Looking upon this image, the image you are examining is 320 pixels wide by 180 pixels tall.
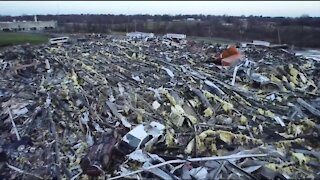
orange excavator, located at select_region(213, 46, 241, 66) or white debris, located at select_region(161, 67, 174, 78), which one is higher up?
orange excavator, located at select_region(213, 46, 241, 66)

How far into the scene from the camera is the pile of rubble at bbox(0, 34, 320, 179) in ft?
20.3

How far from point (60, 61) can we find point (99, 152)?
8.78 m

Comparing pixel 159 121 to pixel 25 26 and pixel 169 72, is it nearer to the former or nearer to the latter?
pixel 169 72

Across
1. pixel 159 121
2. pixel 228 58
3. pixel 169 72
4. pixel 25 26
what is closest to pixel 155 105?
pixel 159 121

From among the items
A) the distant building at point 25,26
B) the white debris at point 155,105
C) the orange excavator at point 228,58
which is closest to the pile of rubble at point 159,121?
the white debris at point 155,105

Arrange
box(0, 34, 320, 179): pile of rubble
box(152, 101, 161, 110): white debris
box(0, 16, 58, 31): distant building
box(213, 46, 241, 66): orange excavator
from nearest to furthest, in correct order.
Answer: box(0, 34, 320, 179): pile of rubble, box(152, 101, 161, 110): white debris, box(213, 46, 241, 66): orange excavator, box(0, 16, 58, 31): distant building

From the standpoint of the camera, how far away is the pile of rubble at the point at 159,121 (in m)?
6.18

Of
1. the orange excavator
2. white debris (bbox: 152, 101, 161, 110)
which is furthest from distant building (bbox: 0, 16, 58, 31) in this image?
white debris (bbox: 152, 101, 161, 110)

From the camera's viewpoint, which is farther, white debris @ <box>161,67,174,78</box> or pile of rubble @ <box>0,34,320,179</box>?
white debris @ <box>161,67,174,78</box>

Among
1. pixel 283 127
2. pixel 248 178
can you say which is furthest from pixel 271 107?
pixel 248 178

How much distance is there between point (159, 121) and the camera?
7914 mm

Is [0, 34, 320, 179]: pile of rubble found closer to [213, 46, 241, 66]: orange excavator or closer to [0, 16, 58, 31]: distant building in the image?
[213, 46, 241, 66]: orange excavator

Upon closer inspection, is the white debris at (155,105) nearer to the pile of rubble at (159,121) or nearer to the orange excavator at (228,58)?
the pile of rubble at (159,121)

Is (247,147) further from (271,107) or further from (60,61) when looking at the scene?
(60,61)
